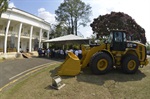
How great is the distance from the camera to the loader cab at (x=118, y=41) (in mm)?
12383

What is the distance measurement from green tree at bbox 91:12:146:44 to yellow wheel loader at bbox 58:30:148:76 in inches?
970

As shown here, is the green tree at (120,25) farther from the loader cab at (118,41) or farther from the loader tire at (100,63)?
the loader tire at (100,63)

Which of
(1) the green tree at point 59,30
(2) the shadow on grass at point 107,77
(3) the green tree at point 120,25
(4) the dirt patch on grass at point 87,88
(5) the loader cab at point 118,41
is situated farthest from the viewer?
(1) the green tree at point 59,30

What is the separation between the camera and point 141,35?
39312 millimetres

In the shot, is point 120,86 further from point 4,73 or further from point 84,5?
point 84,5

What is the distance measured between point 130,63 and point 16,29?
29459 mm

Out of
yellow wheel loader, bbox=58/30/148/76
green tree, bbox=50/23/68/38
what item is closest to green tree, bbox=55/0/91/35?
green tree, bbox=50/23/68/38

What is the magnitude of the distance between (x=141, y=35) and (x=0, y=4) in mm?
27159

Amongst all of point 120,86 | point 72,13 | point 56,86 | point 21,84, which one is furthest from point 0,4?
point 72,13

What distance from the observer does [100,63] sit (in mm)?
11688

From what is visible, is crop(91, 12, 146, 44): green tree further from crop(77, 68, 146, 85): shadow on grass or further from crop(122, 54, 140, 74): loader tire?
crop(77, 68, 146, 85): shadow on grass

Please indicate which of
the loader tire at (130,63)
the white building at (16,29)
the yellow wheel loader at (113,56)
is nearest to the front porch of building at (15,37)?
the white building at (16,29)

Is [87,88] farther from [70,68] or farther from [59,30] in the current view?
[59,30]

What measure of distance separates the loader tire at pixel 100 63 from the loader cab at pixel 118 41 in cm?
98
